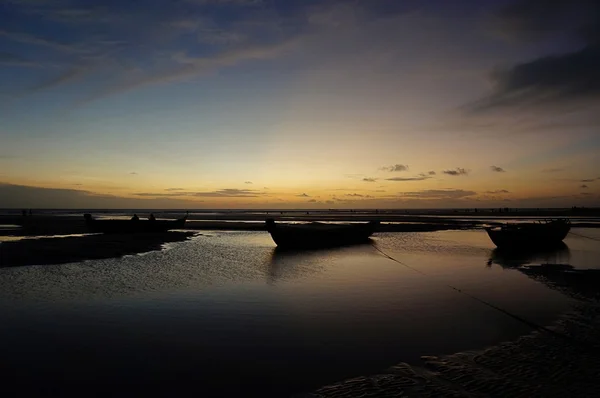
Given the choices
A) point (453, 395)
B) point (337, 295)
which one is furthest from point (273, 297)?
point (453, 395)

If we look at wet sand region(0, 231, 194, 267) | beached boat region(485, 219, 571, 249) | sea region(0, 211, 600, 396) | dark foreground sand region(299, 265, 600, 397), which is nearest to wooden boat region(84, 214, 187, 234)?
wet sand region(0, 231, 194, 267)

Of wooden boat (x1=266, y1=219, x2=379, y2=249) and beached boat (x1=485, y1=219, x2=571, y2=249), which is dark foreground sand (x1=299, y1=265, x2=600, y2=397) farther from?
wooden boat (x1=266, y1=219, x2=379, y2=249)

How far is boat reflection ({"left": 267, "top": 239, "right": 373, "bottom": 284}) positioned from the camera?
17.1 metres

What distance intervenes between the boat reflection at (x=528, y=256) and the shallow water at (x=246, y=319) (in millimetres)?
2487

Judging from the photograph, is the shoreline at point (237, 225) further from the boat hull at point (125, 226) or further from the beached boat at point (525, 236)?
the beached boat at point (525, 236)

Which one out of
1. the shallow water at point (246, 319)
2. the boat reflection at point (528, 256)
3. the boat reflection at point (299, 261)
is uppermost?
the boat reflection at point (528, 256)

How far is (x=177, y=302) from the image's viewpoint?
38.5 ft

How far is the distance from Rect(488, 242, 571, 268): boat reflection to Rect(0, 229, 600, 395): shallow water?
249cm

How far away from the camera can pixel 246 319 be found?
1002cm

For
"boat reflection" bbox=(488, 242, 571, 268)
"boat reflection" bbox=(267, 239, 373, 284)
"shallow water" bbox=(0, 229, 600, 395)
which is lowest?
"boat reflection" bbox=(267, 239, 373, 284)

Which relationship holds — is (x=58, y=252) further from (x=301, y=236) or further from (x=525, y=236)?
(x=525, y=236)

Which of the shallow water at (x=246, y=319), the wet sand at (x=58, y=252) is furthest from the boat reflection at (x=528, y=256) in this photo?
the wet sand at (x=58, y=252)

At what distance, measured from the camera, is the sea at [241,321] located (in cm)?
664

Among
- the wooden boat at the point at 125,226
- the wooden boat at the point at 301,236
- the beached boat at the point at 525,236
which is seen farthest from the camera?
the wooden boat at the point at 125,226
